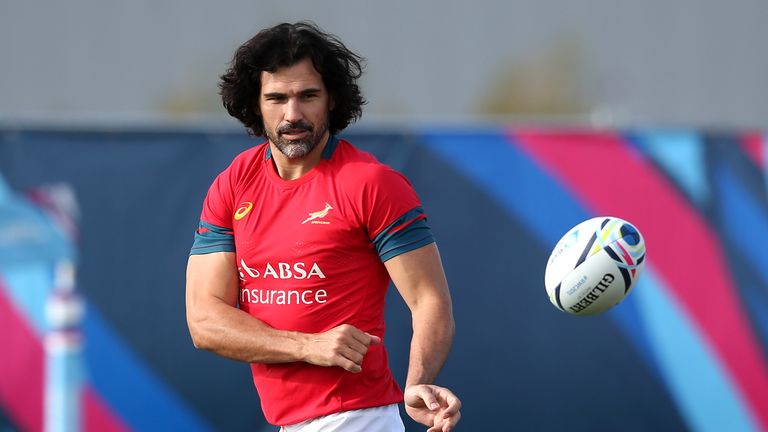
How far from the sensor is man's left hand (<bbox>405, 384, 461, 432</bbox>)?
3.38 m

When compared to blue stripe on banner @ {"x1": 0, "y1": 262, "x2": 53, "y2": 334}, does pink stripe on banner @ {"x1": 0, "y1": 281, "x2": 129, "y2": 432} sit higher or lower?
lower

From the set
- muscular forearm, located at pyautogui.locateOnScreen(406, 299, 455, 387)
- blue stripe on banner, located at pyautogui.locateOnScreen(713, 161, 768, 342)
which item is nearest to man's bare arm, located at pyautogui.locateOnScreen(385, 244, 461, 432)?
muscular forearm, located at pyautogui.locateOnScreen(406, 299, 455, 387)

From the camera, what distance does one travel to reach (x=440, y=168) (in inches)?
285

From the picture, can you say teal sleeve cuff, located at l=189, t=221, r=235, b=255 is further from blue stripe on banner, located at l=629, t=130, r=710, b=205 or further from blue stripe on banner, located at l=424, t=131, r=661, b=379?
blue stripe on banner, located at l=629, t=130, r=710, b=205

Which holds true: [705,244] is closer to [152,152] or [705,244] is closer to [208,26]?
[152,152]

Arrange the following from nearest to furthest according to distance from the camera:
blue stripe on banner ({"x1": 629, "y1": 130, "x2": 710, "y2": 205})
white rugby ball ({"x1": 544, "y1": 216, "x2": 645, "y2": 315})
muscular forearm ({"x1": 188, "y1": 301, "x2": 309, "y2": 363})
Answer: muscular forearm ({"x1": 188, "y1": 301, "x2": 309, "y2": 363}), white rugby ball ({"x1": 544, "y1": 216, "x2": 645, "y2": 315}), blue stripe on banner ({"x1": 629, "y1": 130, "x2": 710, "y2": 205})

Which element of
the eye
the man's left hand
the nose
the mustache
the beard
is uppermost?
the eye

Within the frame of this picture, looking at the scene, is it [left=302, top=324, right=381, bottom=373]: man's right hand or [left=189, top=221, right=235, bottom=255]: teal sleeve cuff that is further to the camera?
[left=189, top=221, right=235, bottom=255]: teal sleeve cuff

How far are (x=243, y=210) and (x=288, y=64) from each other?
53cm

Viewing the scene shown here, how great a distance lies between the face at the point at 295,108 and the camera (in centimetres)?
381

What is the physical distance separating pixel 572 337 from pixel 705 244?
110 cm

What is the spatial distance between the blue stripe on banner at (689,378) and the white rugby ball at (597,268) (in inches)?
111

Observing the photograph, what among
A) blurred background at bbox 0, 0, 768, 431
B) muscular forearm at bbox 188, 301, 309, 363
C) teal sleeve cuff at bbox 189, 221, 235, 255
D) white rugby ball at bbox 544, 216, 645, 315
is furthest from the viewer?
blurred background at bbox 0, 0, 768, 431

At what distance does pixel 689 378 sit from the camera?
7.27m
